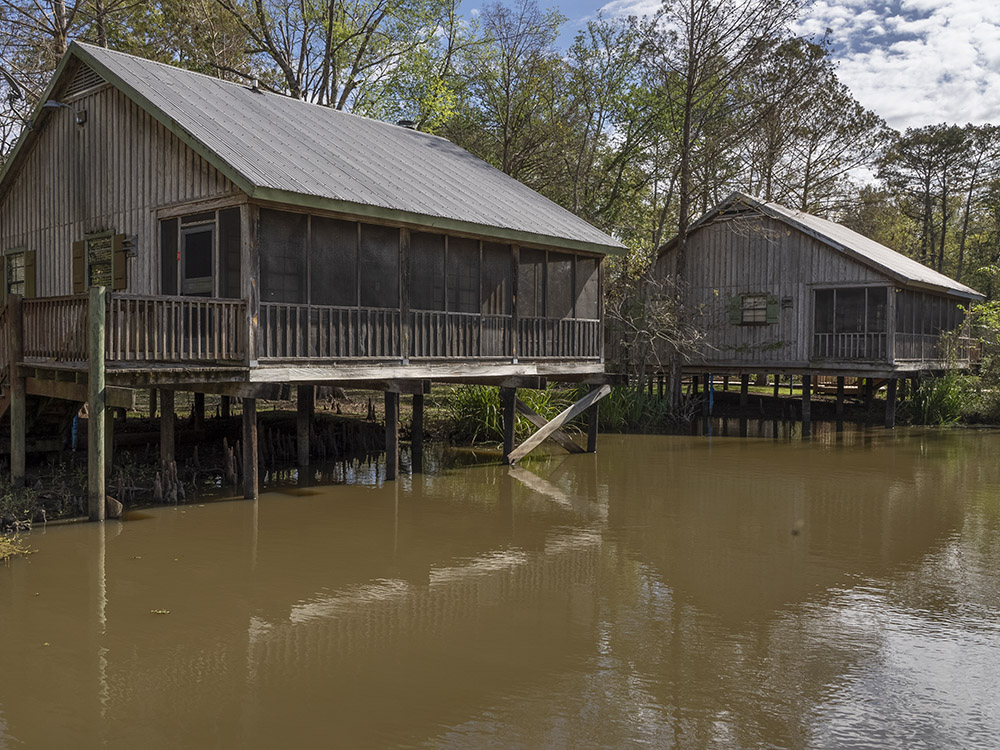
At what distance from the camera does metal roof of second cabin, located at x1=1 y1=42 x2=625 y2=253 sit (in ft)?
43.2

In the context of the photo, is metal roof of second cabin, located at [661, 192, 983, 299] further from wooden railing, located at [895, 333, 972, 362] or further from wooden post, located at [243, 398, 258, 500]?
wooden post, located at [243, 398, 258, 500]

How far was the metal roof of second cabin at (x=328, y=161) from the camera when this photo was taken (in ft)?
43.2

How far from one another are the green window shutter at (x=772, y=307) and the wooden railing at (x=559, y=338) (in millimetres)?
9156

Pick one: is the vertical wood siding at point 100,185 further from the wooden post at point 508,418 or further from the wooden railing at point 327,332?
the wooden post at point 508,418

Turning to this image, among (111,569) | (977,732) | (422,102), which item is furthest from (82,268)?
(422,102)

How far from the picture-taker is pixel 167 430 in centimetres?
1355

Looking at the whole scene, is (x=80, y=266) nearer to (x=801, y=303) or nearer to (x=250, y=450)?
(x=250, y=450)

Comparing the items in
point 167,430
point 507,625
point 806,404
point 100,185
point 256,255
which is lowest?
point 507,625

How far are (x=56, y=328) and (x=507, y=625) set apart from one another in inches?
309

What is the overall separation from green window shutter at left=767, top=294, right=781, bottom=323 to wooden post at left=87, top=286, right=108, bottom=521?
63.8 feet

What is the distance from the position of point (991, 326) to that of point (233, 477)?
2274 cm

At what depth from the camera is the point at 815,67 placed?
30828mm

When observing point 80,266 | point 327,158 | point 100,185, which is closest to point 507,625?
point 327,158

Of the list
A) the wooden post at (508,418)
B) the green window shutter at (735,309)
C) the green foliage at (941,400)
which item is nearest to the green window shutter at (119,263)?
the wooden post at (508,418)
